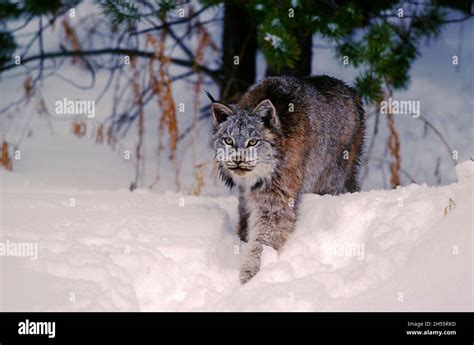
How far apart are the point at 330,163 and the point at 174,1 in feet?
8.08

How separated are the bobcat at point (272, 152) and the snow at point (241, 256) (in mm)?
168

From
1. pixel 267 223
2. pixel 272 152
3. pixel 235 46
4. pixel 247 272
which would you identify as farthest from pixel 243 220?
pixel 235 46

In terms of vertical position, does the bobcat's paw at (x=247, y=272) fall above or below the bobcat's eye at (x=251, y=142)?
below

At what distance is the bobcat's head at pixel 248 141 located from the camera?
5.45 meters

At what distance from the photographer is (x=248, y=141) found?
5457 mm

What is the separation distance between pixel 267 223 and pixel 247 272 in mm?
503

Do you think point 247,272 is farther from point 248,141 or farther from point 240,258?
→ point 248,141

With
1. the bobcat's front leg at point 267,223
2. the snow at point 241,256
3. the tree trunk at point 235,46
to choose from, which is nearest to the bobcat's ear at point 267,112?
the bobcat's front leg at point 267,223

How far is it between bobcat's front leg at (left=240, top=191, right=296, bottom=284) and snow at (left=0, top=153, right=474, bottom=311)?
0.30ft

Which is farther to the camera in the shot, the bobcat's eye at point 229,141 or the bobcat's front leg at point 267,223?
the bobcat's eye at point 229,141

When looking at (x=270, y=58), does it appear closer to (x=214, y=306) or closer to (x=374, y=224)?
(x=374, y=224)

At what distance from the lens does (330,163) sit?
646cm

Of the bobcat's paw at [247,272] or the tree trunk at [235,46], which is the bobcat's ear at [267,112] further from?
the tree trunk at [235,46]

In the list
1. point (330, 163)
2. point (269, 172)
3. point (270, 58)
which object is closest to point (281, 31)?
point (270, 58)
